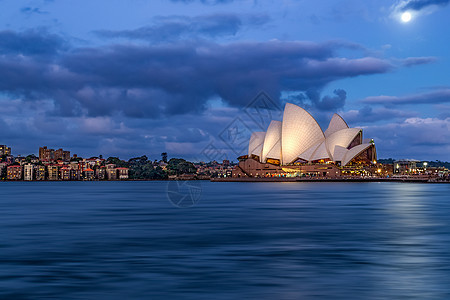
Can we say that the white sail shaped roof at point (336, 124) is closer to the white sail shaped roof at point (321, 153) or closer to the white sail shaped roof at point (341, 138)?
the white sail shaped roof at point (341, 138)

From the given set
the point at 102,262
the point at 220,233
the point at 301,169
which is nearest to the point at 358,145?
the point at 301,169

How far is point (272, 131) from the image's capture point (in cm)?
11819

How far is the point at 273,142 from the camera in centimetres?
12088

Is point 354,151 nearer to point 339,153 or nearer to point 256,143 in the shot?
Result: point 339,153

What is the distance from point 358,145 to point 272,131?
780 inches

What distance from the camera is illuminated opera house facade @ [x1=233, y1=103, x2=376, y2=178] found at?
109056 millimetres

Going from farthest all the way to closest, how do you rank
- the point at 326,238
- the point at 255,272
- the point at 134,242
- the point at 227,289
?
the point at 326,238 < the point at 134,242 < the point at 255,272 < the point at 227,289

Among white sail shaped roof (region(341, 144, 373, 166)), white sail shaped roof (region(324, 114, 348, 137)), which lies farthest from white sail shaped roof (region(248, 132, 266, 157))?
white sail shaped roof (region(341, 144, 373, 166))

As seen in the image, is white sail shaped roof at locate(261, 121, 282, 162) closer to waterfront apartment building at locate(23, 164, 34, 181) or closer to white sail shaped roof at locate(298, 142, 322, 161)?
white sail shaped roof at locate(298, 142, 322, 161)

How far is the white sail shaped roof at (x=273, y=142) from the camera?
383 ft

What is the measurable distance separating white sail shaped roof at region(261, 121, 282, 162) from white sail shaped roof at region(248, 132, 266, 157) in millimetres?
5921

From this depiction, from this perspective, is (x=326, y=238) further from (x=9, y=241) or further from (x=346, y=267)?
(x=9, y=241)

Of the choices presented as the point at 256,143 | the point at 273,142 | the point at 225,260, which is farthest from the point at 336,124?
the point at 225,260

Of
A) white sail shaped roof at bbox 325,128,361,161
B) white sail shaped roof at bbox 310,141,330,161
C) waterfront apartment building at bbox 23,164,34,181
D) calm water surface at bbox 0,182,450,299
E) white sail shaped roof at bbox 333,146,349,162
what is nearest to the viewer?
calm water surface at bbox 0,182,450,299
